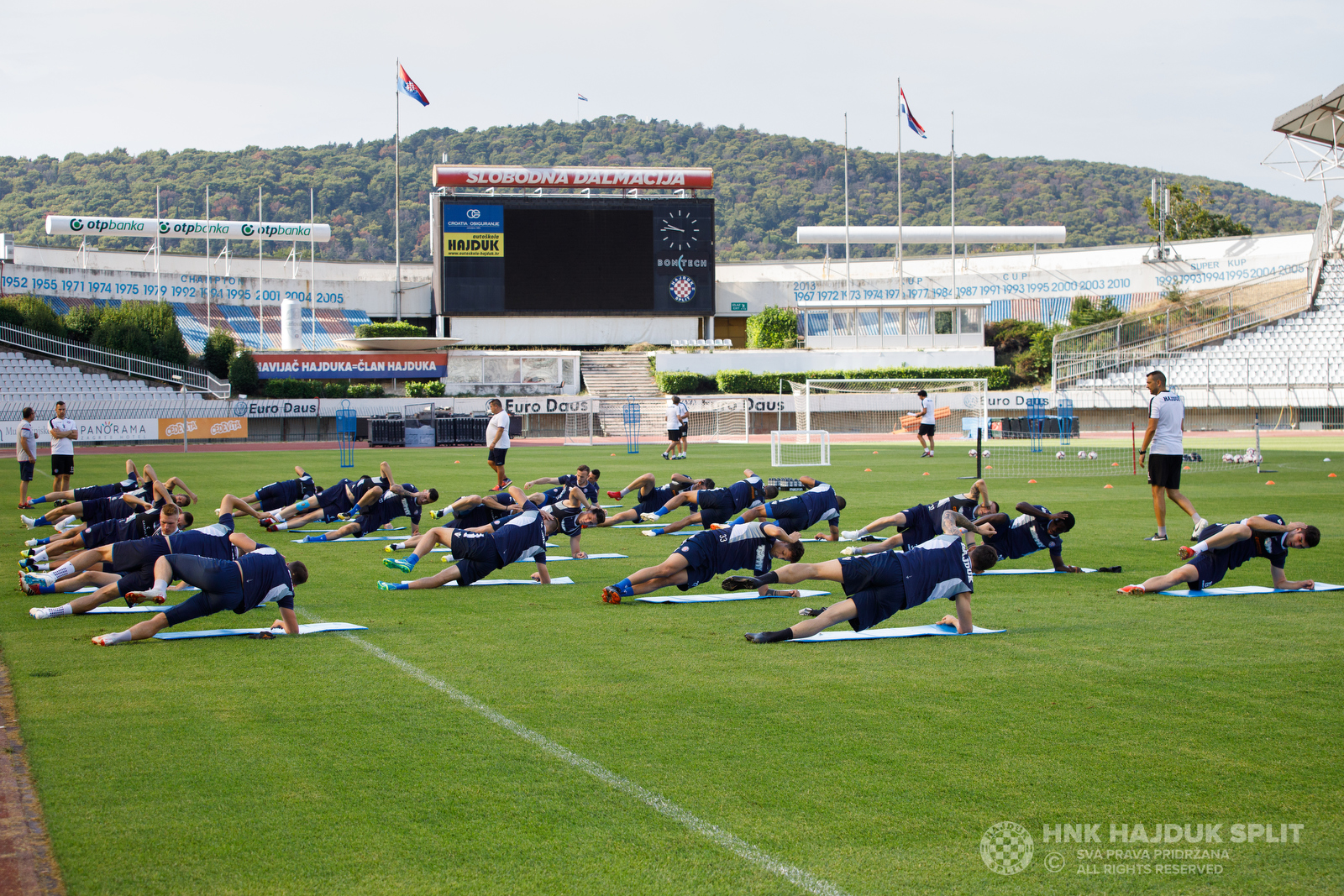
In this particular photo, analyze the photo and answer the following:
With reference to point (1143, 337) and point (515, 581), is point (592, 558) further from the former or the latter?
point (1143, 337)

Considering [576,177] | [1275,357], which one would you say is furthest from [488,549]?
[576,177]

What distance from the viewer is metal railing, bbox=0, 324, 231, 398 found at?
150 ft

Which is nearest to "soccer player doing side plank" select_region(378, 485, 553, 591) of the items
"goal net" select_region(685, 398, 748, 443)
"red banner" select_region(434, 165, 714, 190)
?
"goal net" select_region(685, 398, 748, 443)

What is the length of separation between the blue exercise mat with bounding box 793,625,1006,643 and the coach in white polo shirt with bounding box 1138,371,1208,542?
5.92m

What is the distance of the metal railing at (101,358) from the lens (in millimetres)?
45844

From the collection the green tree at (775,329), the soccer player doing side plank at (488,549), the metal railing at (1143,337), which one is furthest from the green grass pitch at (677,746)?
the green tree at (775,329)

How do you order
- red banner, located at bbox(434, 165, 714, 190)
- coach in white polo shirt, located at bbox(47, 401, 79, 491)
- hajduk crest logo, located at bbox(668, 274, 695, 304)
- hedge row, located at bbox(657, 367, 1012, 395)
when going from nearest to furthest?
coach in white polo shirt, located at bbox(47, 401, 79, 491) < hedge row, located at bbox(657, 367, 1012, 395) < red banner, located at bbox(434, 165, 714, 190) < hajduk crest logo, located at bbox(668, 274, 695, 304)

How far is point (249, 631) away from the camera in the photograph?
902 cm

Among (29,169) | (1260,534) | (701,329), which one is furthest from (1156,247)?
(29,169)

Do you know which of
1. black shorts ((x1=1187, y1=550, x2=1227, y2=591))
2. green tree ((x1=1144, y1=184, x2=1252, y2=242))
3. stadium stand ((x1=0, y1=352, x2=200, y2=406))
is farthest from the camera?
green tree ((x1=1144, y1=184, x2=1252, y2=242))

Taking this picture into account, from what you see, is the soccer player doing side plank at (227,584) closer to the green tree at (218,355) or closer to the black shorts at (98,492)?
the black shorts at (98,492)

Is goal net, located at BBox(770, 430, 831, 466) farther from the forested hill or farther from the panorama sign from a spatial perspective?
the forested hill

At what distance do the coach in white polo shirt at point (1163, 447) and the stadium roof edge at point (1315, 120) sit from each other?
3547cm

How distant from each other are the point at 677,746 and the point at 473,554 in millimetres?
5521
